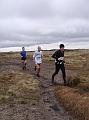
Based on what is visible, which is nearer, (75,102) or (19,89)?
(75,102)

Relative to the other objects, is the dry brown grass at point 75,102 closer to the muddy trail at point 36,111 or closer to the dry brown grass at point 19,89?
the muddy trail at point 36,111

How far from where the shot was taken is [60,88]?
2306 cm

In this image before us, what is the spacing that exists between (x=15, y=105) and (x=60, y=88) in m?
5.31

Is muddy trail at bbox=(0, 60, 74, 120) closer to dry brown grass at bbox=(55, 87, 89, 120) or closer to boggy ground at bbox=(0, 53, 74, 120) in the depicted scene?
boggy ground at bbox=(0, 53, 74, 120)

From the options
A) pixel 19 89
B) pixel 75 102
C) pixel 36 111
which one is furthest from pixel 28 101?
pixel 19 89

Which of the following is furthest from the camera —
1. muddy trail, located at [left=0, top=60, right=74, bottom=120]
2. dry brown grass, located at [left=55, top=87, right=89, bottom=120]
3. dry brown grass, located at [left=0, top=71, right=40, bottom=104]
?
dry brown grass, located at [left=0, top=71, right=40, bottom=104]

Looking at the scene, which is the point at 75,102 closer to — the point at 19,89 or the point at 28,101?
the point at 28,101

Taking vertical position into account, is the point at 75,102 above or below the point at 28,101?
above

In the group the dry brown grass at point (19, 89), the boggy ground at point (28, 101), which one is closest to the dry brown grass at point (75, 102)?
the boggy ground at point (28, 101)

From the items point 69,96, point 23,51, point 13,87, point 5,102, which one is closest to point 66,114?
point 69,96

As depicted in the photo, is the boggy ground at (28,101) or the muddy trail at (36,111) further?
the boggy ground at (28,101)

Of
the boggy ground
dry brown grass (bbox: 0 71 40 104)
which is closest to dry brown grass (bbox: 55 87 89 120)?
the boggy ground

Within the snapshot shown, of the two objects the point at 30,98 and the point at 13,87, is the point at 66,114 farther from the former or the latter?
the point at 13,87

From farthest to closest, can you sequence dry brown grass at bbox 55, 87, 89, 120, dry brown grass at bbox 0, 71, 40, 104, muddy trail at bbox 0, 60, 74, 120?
1. dry brown grass at bbox 0, 71, 40, 104
2. dry brown grass at bbox 55, 87, 89, 120
3. muddy trail at bbox 0, 60, 74, 120
